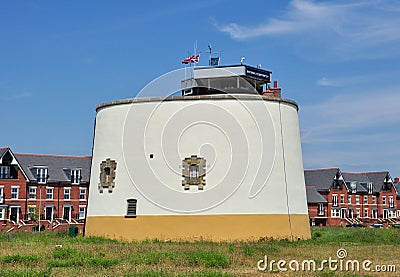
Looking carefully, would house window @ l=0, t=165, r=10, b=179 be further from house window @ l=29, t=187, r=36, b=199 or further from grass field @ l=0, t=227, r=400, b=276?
grass field @ l=0, t=227, r=400, b=276

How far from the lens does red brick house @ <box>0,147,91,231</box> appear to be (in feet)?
212

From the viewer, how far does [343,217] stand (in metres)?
86.7

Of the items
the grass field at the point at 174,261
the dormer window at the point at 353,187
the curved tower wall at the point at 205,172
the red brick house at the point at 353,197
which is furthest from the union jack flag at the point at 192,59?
the dormer window at the point at 353,187

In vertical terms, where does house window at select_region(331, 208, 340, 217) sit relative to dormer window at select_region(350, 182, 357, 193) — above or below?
below

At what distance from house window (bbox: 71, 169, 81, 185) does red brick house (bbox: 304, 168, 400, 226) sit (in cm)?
3128

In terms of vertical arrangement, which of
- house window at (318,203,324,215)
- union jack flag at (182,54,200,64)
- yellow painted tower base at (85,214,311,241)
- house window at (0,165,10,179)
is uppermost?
union jack flag at (182,54,200,64)

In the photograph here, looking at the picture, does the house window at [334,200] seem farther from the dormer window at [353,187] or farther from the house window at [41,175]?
the house window at [41,175]

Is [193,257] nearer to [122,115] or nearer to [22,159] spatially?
[122,115]

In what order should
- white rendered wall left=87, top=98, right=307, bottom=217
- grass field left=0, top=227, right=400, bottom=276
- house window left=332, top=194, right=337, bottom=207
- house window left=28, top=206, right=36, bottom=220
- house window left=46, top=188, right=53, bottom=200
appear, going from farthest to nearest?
1. house window left=332, top=194, right=337, bottom=207
2. house window left=46, top=188, right=53, bottom=200
3. house window left=28, top=206, right=36, bottom=220
4. white rendered wall left=87, top=98, right=307, bottom=217
5. grass field left=0, top=227, right=400, bottom=276

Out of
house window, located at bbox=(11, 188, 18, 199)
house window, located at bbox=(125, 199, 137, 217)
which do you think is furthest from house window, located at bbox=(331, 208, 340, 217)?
house window, located at bbox=(125, 199, 137, 217)

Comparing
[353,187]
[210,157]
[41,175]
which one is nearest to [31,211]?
[41,175]

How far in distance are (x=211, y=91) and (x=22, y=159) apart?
40.2 m

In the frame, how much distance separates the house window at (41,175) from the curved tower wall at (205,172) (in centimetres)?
A: 3714

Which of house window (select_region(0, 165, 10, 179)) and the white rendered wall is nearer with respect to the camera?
the white rendered wall
